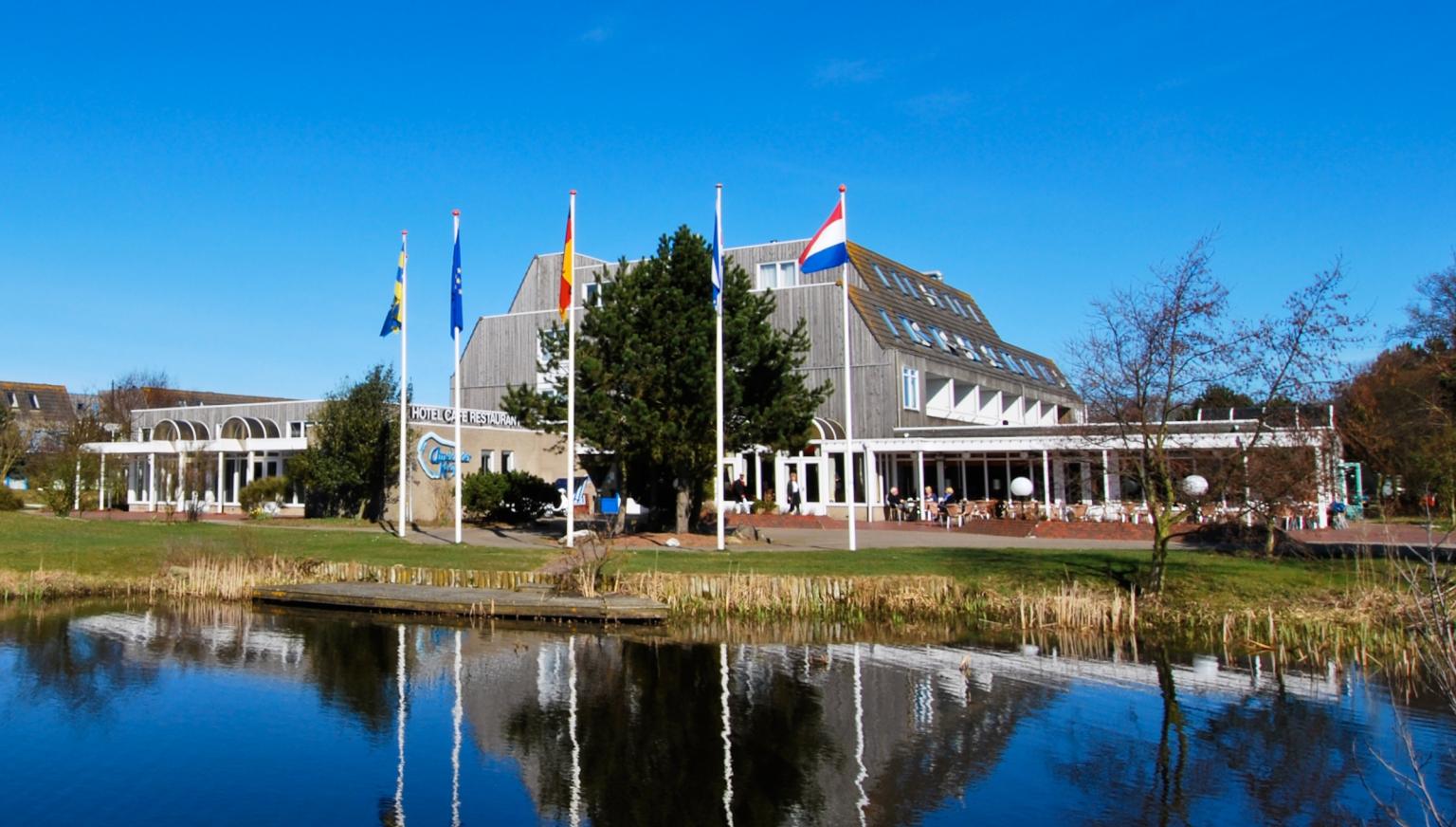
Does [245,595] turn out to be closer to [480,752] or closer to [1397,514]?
[480,752]

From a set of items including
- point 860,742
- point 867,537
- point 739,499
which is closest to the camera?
point 860,742

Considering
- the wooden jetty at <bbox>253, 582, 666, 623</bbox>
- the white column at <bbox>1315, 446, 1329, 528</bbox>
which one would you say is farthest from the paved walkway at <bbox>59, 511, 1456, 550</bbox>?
the wooden jetty at <bbox>253, 582, 666, 623</bbox>

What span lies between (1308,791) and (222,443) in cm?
3824

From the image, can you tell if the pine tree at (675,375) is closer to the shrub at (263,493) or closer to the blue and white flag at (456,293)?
the blue and white flag at (456,293)

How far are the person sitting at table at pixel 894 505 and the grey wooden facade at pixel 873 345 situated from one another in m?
3.00

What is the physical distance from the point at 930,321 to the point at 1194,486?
1260 inches

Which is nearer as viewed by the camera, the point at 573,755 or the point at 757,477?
the point at 573,755

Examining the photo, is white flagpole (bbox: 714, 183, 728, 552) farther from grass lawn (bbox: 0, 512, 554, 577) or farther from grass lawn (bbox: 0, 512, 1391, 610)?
grass lawn (bbox: 0, 512, 554, 577)

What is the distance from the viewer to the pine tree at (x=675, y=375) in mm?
26547

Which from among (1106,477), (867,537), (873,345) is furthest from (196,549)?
(873,345)

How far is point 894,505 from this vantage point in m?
38.5

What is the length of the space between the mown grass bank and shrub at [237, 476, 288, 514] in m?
11.4

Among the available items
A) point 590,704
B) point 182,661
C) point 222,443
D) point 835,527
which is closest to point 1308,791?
point 590,704

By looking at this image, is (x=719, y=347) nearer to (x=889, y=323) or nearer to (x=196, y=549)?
(x=196, y=549)
